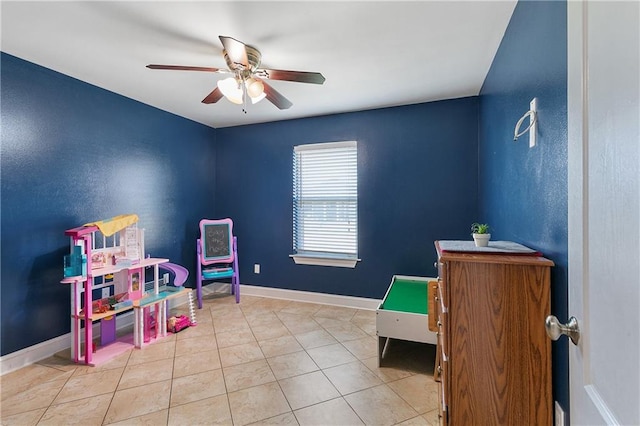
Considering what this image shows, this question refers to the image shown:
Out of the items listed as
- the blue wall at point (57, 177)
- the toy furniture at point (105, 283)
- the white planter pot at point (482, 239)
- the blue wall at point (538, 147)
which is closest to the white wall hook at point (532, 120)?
the blue wall at point (538, 147)

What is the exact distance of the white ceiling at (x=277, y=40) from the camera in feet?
5.73

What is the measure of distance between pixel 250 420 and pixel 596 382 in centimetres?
171

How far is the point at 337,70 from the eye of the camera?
254 centimetres

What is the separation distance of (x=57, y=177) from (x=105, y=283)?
1044 mm

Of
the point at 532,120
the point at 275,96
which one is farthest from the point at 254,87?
the point at 532,120

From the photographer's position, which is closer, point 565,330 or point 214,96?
point 565,330

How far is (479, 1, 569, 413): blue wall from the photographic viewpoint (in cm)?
109

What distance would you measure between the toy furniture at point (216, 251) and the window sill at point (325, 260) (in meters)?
0.80

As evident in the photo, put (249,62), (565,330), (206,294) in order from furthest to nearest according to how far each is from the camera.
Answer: (206,294) → (249,62) → (565,330)

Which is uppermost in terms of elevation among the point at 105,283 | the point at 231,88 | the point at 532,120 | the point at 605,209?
the point at 231,88

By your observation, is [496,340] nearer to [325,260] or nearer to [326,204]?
[325,260]

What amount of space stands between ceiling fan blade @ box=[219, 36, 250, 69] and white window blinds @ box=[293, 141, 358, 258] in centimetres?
188

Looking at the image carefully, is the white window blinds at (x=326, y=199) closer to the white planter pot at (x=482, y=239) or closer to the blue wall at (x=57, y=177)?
the blue wall at (x=57, y=177)

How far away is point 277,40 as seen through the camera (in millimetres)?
2059
